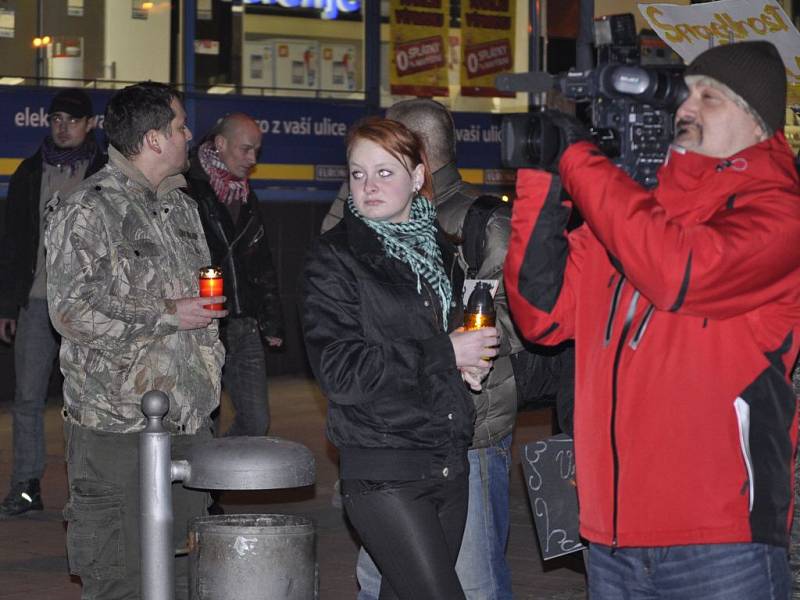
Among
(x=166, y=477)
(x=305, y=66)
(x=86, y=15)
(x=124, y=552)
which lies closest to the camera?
(x=166, y=477)

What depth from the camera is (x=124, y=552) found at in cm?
530

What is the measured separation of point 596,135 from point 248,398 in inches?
208

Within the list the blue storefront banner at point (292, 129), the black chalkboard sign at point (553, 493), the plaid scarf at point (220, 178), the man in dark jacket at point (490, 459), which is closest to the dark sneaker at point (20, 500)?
the plaid scarf at point (220, 178)

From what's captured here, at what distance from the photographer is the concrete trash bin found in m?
4.29

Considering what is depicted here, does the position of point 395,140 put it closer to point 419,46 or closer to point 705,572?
point 705,572

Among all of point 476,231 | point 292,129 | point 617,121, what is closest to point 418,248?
point 476,231

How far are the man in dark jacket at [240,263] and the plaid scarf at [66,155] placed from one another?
23.6 inches

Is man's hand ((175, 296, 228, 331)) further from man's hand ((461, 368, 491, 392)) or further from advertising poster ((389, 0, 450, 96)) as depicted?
advertising poster ((389, 0, 450, 96))

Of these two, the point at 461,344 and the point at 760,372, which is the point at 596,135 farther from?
the point at 461,344

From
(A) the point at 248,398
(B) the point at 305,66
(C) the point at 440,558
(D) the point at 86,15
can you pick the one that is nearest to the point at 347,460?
(C) the point at 440,558

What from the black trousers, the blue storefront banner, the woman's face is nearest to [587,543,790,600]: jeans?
the black trousers

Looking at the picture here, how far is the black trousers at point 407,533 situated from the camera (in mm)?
4355

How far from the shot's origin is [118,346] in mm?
5332

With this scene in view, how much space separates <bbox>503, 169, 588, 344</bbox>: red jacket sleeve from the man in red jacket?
194mm
